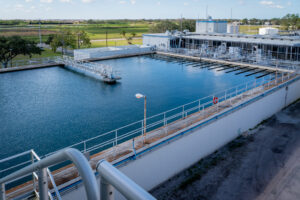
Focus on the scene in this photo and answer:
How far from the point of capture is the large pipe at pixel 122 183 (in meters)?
0.91

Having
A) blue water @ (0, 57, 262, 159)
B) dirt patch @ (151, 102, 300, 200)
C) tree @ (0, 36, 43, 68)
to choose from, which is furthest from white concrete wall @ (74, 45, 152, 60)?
dirt patch @ (151, 102, 300, 200)

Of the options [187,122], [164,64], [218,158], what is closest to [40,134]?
[187,122]

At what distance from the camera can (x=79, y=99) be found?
13109 millimetres

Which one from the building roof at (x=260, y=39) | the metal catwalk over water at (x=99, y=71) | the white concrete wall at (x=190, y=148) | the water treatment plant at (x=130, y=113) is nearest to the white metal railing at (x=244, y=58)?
the water treatment plant at (x=130, y=113)

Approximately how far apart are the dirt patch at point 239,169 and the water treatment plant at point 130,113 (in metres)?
0.31

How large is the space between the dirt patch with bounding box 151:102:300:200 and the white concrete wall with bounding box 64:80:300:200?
242 mm

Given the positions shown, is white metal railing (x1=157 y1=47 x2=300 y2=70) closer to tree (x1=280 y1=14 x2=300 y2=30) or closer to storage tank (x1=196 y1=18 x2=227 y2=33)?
storage tank (x1=196 y1=18 x2=227 y2=33)

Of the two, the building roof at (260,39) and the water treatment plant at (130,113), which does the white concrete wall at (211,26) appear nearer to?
the building roof at (260,39)

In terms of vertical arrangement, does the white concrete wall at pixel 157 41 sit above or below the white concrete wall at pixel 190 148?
above

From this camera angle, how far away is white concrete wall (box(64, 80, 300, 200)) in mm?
6859

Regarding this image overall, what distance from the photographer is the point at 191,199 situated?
268 inches

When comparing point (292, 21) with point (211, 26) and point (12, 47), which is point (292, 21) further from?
point (12, 47)

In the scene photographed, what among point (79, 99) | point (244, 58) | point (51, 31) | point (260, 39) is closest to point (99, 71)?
point (79, 99)

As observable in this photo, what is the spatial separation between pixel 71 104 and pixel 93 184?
464 inches
